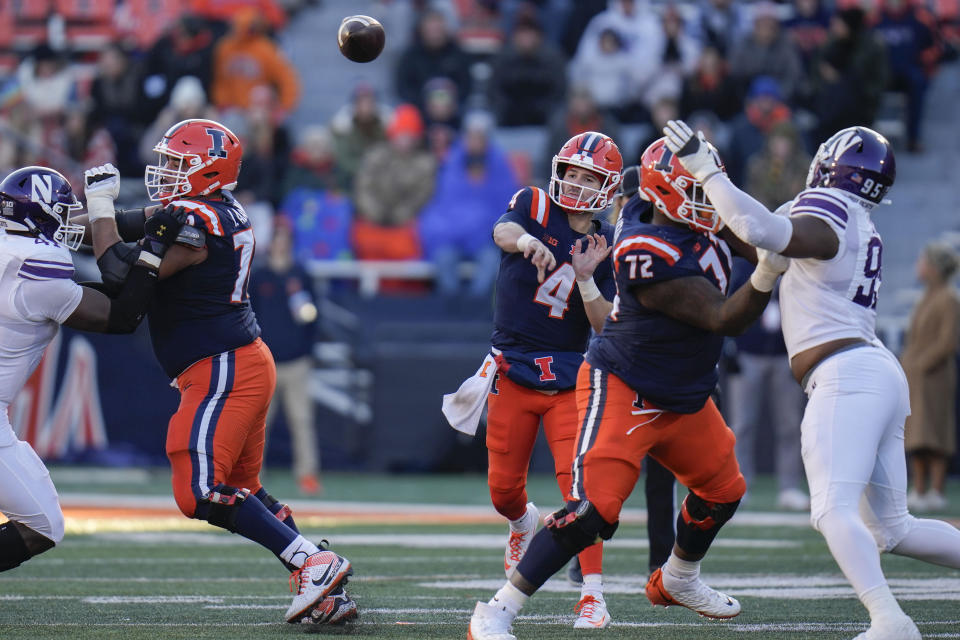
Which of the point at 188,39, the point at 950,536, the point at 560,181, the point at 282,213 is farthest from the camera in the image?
the point at 188,39

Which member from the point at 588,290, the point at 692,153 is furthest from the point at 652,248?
the point at 588,290

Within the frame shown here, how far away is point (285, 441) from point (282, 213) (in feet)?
7.57

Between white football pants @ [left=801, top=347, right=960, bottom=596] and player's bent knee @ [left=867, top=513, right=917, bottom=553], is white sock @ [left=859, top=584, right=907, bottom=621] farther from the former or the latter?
player's bent knee @ [left=867, top=513, right=917, bottom=553]

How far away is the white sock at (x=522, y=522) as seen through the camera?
6078mm

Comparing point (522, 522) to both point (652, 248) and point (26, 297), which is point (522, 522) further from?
point (26, 297)

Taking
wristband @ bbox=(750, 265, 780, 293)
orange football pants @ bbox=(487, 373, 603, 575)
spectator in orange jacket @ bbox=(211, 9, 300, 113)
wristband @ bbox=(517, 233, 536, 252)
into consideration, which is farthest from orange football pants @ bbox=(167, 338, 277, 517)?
spectator in orange jacket @ bbox=(211, 9, 300, 113)

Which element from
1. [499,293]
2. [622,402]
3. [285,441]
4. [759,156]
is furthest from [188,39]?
[622,402]

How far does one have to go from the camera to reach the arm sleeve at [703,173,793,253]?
456 centimetres

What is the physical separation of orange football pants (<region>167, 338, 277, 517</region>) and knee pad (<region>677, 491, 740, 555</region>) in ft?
5.40

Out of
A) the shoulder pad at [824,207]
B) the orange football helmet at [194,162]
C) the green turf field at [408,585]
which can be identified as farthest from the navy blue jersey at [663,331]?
the orange football helmet at [194,162]

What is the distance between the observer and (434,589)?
631 cm

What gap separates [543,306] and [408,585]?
1.46 m

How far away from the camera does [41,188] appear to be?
5.41 metres

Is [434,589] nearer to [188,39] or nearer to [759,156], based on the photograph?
[759,156]
